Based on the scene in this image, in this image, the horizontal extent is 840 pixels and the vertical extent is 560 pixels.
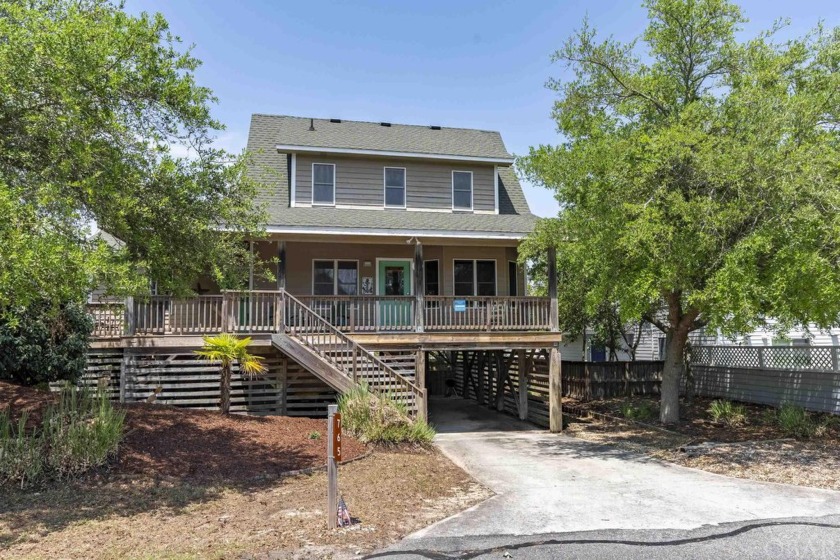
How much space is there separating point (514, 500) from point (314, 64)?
11528mm

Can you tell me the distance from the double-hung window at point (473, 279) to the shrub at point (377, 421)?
6568 mm

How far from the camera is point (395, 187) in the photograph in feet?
56.7

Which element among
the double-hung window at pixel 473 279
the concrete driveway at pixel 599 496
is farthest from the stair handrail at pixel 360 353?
the double-hung window at pixel 473 279

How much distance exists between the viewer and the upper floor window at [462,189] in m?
17.7

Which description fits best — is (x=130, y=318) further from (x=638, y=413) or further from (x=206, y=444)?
(x=638, y=413)

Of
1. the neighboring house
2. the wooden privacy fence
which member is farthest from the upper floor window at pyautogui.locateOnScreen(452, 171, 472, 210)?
the wooden privacy fence

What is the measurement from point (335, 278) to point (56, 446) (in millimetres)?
9570

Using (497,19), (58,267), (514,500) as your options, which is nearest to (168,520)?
(58,267)

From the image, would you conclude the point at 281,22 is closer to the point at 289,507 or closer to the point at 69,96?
the point at 69,96

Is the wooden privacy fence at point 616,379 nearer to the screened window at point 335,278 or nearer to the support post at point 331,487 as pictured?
the screened window at point 335,278

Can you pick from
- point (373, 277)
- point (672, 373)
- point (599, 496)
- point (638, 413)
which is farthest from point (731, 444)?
point (373, 277)

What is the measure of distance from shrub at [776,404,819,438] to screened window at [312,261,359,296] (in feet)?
34.9

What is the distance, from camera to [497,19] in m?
15.1

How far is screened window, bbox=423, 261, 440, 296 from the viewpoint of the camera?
17141 millimetres
